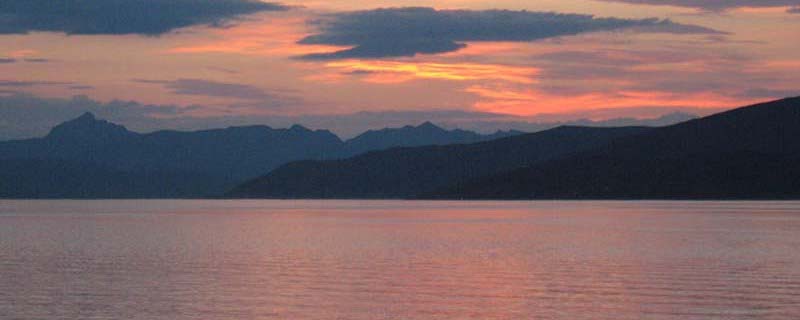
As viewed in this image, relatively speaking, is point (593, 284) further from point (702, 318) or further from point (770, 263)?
point (770, 263)

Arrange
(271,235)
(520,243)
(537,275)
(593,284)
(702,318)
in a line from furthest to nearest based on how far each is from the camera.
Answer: (271,235) → (520,243) → (537,275) → (593,284) → (702,318)

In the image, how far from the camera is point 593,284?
54781 millimetres

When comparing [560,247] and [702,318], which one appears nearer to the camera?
[702,318]

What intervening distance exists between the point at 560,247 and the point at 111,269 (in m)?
35.5

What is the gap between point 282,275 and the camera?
201ft

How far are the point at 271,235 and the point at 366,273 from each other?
51.9m

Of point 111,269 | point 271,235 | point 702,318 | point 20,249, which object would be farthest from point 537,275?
point 271,235

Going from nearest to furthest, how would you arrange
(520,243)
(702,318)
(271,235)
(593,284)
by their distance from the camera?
(702,318), (593,284), (520,243), (271,235)

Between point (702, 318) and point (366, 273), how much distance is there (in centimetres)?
2411

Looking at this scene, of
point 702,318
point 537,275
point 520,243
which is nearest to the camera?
point 702,318

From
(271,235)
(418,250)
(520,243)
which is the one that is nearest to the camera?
(418,250)

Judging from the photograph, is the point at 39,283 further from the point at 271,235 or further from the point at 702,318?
the point at 271,235

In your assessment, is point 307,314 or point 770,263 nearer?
point 307,314

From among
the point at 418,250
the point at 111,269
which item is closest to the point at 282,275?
the point at 111,269
